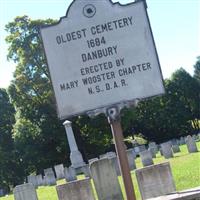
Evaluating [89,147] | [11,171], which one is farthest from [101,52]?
[11,171]

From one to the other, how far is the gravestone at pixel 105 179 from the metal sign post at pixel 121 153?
566 cm

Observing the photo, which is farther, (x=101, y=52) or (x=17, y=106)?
(x=17, y=106)

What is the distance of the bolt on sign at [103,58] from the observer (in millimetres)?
4898

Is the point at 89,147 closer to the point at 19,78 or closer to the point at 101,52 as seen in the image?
the point at 19,78

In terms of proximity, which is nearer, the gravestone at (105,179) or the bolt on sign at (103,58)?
the bolt on sign at (103,58)

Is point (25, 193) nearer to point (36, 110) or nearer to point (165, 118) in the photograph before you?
point (36, 110)

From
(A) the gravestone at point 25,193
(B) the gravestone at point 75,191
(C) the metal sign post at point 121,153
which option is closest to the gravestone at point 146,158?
(A) the gravestone at point 25,193

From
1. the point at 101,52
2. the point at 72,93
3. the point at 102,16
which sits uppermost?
the point at 102,16

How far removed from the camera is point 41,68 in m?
42.5

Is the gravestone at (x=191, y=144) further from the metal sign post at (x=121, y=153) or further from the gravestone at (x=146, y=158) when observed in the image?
the metal sign post at (x=121, y=153)

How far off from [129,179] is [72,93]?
3.39 feet

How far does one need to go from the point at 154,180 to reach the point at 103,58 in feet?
18.8

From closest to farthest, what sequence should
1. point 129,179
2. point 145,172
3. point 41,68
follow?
point 129,179 < point 145,172 < point 41,68

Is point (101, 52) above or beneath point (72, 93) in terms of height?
above
